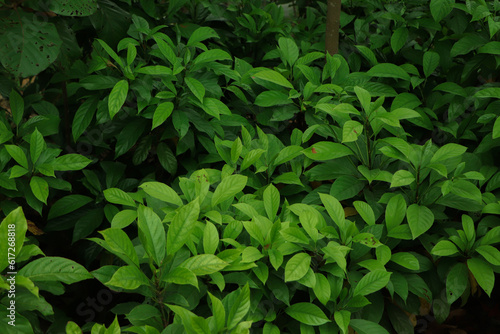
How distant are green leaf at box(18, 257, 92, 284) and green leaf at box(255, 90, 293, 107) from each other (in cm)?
114

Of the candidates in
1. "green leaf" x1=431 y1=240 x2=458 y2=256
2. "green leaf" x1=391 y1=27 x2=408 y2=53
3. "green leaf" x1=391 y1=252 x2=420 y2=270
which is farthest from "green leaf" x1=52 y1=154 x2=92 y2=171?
"green leaf" x1=391 y1=27 x2=408 y2=53

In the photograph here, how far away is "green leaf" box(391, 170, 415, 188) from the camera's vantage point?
1710 mm

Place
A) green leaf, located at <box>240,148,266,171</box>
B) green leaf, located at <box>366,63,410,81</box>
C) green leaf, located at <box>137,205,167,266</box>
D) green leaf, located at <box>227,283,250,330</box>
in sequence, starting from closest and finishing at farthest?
green leaf, located at <box>227,283,250,330</box> < green leaf, located at <box>137,205,167,266</box> < green leaf, located at <box>240,148,266,171</box> < green leaf, located at <box>366,63,410,81</box>

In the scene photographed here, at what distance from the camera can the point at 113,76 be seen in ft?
7.13

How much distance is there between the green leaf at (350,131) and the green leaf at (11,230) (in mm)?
1101

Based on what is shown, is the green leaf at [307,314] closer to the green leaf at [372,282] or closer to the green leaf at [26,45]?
the green leaf at [372,282]

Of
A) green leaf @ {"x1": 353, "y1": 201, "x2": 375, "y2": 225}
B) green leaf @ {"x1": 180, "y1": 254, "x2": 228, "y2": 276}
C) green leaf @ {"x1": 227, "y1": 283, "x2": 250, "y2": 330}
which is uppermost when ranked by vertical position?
green leaf @ {"x1": 180, "y1": 254, "x2": 228, "y2": 276}

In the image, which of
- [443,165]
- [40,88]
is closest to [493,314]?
[443,165]

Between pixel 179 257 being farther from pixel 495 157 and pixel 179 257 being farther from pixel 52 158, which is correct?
pixel 495 157

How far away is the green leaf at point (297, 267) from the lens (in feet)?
4.77

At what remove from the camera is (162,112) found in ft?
6.51

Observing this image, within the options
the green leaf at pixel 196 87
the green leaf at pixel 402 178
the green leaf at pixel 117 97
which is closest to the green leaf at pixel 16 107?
the green leaf at pixel 117 97

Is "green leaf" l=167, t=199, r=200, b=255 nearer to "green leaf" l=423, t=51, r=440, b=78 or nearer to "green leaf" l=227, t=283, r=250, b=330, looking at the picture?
"green leaf" l=227, t=283, r=250, b=330

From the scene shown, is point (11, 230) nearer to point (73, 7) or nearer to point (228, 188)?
point (228, 188)
